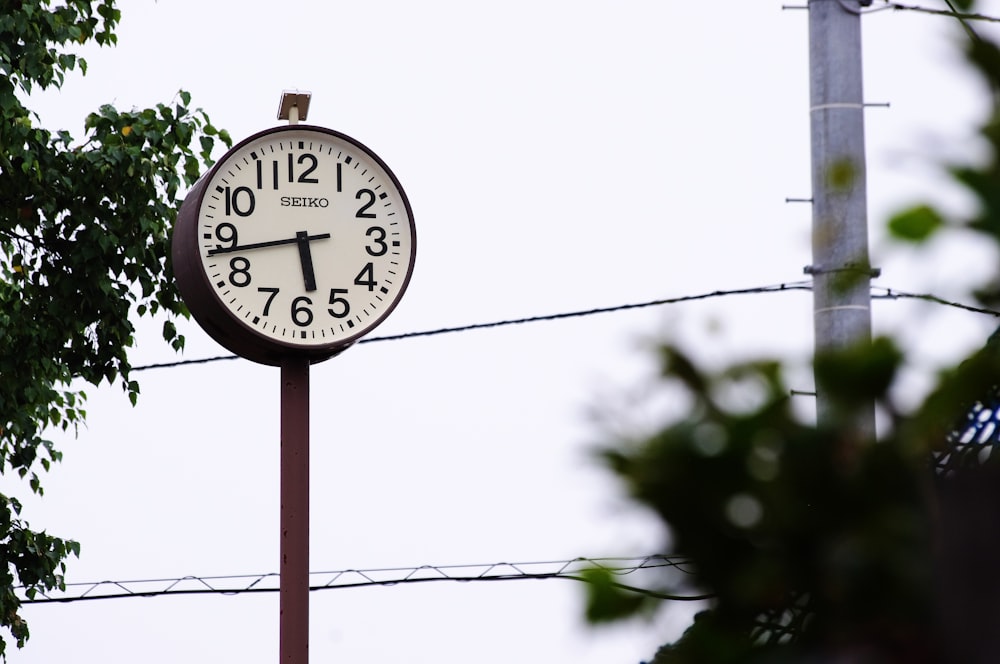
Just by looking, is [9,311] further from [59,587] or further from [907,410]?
[907,410]

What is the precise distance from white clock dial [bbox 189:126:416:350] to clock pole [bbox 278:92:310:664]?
13 centimetres

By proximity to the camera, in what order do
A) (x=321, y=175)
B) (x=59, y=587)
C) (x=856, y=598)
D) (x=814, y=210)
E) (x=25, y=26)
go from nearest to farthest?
1. (x=856, y=598)
2. (x=321, y=175)
3. (x=814, y=210)
4. (x=25, y=26)
5. (x=59, y=587)

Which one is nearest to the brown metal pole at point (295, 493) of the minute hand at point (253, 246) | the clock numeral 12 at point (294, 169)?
the minute hand at point (253, 246)

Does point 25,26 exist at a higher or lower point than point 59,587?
higher

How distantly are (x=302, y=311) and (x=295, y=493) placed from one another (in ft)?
1.94

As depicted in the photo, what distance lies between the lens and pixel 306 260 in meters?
5.24

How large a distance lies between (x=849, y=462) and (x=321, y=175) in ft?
15.0

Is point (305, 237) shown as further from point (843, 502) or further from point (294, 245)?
point (843, 502)

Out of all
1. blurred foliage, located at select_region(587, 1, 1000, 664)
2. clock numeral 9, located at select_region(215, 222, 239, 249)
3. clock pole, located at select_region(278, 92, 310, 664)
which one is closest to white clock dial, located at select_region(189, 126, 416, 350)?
clock numeral 9, located at select_region(215, 222, 239, 249)

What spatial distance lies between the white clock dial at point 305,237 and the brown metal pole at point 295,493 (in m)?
0.15

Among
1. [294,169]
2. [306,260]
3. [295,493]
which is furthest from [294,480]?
[294,169]

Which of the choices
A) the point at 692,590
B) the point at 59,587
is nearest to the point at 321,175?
the point at 59,587

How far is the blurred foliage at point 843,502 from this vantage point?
0.86 metres

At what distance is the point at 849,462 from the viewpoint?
0.89 metres
